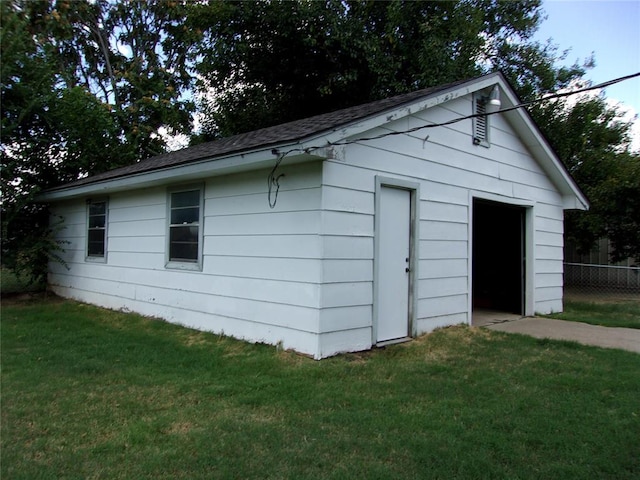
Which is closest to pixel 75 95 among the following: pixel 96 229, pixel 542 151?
pixel 96 229

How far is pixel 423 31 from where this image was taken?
14141 mm

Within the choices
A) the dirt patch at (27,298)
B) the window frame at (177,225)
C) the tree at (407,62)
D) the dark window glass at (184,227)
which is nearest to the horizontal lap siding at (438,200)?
the window frame at (177,225)

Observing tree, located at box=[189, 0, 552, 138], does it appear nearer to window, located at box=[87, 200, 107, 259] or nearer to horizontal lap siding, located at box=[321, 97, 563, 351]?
horizontal lap siding, located at box=[321, 97, 563, 351]

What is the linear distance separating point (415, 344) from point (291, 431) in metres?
3.13

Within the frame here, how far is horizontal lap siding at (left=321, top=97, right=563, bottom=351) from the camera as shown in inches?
220

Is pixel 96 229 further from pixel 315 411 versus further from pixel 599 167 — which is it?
pixel 599 167

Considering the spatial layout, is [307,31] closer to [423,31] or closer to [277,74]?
[277,74]

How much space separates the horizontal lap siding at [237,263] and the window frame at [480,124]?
3849 mm

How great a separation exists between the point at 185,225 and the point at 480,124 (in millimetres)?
5403

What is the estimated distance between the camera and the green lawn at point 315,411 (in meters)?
2.94

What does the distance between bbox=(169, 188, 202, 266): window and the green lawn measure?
1.76 metres

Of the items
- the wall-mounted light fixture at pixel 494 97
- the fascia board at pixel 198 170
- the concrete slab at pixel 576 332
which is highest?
the wall-mounted light fixture at pixel 494 97

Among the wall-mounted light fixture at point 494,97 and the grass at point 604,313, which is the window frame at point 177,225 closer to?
the wall-mounted light fixture at point 494,97

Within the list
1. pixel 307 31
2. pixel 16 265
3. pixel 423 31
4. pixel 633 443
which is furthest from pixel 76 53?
pixel 633 443
